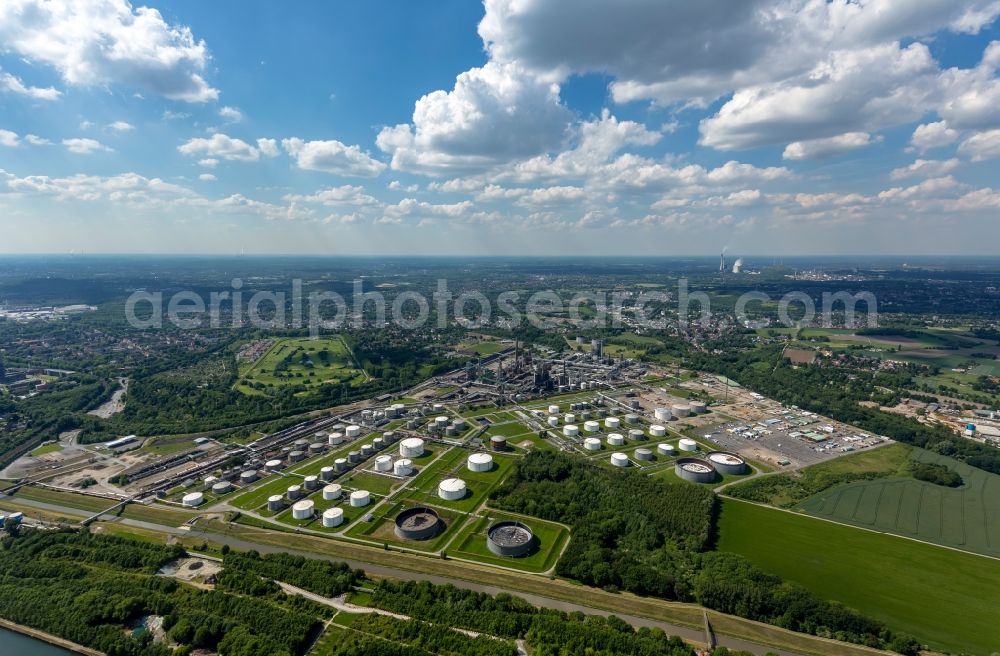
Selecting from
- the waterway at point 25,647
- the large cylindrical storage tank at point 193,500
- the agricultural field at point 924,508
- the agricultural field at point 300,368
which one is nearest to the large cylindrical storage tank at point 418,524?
the large cylindrical storage tank at point 193,500

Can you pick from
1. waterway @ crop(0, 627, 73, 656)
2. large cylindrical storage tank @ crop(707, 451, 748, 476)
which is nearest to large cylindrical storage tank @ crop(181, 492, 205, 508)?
waterway @ crop(0, 627, 73, 656)

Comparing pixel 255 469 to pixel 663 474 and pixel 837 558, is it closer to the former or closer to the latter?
pixel 663 474

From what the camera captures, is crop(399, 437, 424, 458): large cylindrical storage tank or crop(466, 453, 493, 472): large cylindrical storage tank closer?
crop(466, 453, 493, 472): large cylindrical storage tank

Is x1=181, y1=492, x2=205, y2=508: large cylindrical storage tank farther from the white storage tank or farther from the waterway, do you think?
the white storage tank

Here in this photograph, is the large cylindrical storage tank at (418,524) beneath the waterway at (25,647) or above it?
above

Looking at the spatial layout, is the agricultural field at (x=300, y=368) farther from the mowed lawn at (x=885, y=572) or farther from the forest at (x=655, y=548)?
the mowed lawn at (x=885, y=572)

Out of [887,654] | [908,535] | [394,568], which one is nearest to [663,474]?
[908,535]
